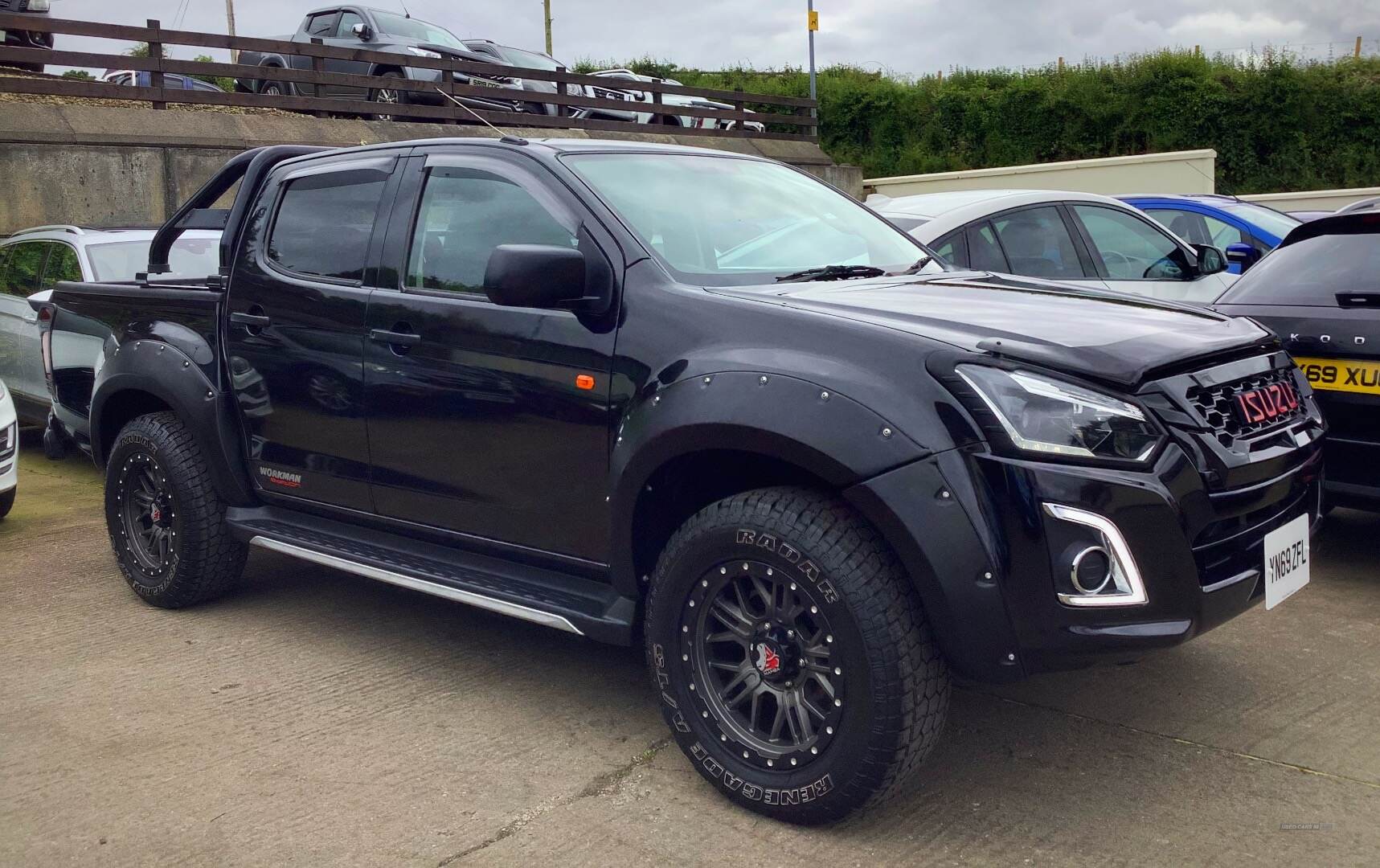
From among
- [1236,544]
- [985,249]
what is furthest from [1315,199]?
[1236,544]

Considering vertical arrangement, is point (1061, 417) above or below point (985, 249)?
below

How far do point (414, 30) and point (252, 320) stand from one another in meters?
15.3

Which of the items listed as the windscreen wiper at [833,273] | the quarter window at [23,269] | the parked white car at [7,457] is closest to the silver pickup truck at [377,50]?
the quarter window at [23,269]

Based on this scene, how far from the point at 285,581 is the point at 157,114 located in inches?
418

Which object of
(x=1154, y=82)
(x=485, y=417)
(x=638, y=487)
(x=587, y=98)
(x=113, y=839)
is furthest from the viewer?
(x=1154, y=82)

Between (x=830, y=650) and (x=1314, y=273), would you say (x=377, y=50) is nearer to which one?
(x=1314, y=273)

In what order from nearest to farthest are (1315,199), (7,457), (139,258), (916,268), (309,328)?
(916,268) → (309,328) → (7,457) → (139,258) → (1315,199)

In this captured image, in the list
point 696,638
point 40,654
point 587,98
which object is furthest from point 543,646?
point 587,98

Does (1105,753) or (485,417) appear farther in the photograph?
(485,417)

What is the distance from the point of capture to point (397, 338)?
402 centimetres

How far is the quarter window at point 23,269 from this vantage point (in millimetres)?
8391

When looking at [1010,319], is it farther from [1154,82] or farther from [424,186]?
[1154,82]

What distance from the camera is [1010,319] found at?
3.16m

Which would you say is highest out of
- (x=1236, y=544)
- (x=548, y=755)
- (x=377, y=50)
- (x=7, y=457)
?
(x=377, y=50)
